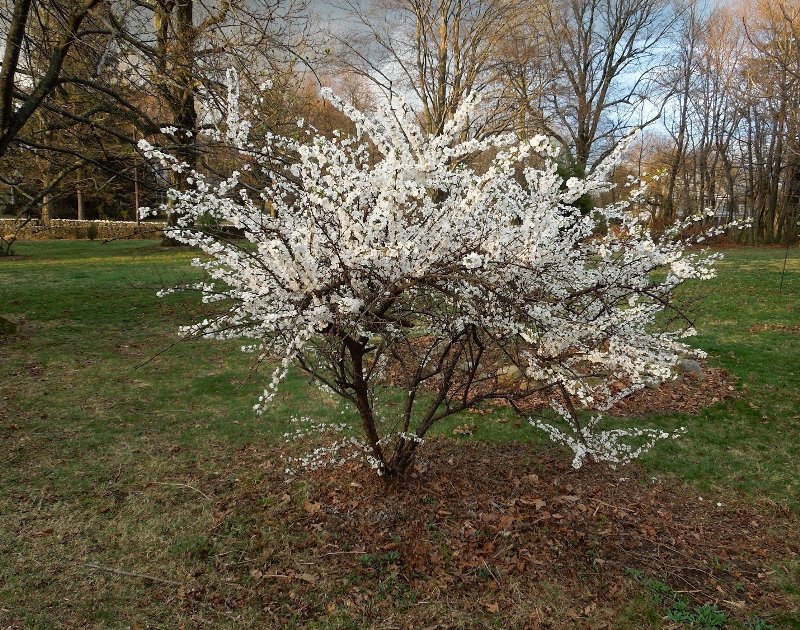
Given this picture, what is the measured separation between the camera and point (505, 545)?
11.8ft

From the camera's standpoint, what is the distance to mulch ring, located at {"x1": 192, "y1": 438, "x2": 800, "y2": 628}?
3.18 m

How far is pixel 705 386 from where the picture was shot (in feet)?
22.0

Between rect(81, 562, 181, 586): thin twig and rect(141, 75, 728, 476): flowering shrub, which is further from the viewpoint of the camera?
rect(81, 562, 181, 586): thin twig

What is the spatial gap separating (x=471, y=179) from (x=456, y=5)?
54.2 feet

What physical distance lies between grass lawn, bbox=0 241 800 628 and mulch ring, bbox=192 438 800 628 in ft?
0.12

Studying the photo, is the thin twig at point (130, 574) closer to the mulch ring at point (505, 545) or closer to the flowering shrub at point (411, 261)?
the mulch ring at point (505, 545)

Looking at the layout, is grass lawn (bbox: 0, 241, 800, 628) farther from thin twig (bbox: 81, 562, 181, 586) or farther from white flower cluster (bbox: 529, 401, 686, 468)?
white flower cluster (bbox: 529, 401, 686, 468)

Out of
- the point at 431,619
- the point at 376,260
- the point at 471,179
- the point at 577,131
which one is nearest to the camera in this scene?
the point at 376,260

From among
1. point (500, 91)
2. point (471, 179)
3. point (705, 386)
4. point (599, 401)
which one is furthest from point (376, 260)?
point (500, 91)

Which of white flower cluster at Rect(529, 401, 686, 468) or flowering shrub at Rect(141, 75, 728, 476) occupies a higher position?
flowering shrub at Rect(141, 75, 728, 476)

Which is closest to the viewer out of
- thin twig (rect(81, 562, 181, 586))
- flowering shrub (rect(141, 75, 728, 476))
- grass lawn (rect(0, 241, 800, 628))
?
flowering shrub (rect(141, 75, 728, 476))

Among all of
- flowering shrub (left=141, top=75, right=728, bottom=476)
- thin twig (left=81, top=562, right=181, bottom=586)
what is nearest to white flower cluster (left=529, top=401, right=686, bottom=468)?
flowering shrub (left=141, top=75, right=728, bottom=476)

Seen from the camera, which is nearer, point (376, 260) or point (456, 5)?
point (376, 260)

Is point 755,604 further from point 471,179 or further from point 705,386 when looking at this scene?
point 705,386
